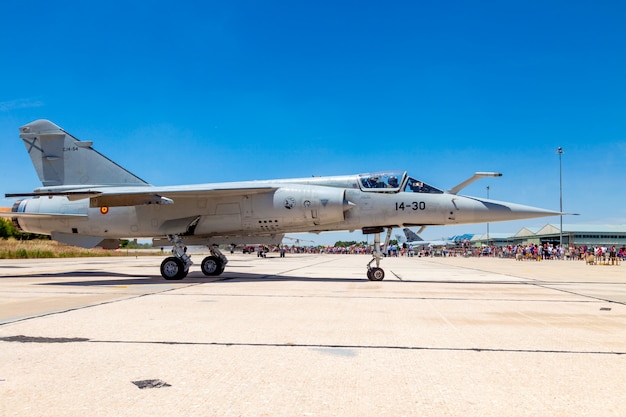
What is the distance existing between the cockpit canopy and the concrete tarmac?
20.6 ft

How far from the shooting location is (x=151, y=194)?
1366 centimetres

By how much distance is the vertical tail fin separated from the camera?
15.8 meters

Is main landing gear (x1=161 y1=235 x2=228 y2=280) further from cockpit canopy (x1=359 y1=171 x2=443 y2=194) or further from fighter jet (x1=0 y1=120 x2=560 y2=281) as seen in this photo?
cockpit canopy (x1=359 y1=171 x2=443 y2=194)

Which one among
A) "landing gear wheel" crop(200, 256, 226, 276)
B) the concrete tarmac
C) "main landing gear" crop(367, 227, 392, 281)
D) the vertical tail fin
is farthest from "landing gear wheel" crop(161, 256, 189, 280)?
the concrete tarmac

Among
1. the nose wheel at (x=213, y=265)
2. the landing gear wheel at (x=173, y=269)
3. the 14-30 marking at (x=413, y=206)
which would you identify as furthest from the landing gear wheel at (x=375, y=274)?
the landing gear wheel at (x=173, y=269)

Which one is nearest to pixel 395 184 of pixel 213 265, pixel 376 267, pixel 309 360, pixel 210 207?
pixel 376 267

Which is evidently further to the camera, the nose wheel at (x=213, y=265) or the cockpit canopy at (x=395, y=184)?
the nose wheel at (x=213, y=265)

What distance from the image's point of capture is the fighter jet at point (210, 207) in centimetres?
1345

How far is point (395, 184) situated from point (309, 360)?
10.1 m

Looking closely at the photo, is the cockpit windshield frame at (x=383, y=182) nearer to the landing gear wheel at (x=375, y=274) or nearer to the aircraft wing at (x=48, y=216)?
the landing gear wheel at (x=375, y=274)

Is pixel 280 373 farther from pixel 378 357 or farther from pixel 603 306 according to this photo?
pixel 603 306

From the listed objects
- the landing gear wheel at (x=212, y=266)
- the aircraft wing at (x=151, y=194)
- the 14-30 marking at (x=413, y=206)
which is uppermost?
the aircraft wing at (x=151, y=194)

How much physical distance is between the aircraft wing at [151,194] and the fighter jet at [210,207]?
0.09 ft

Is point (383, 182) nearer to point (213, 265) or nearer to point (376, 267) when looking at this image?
point (376, 267)
